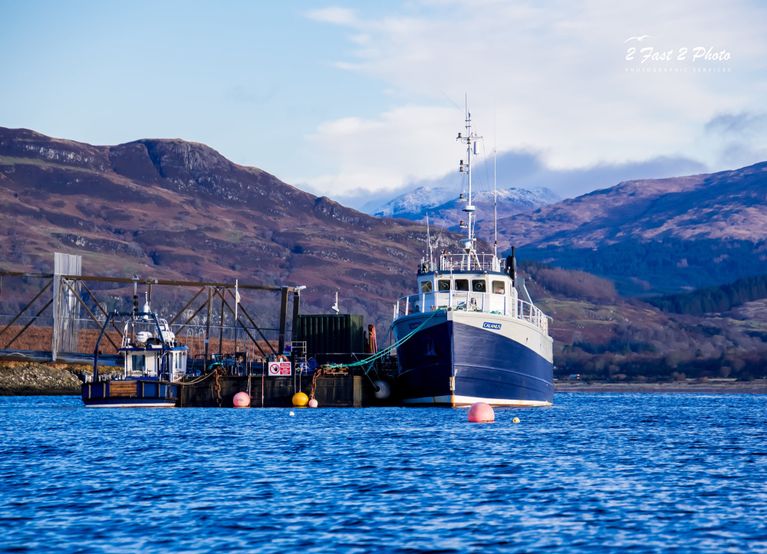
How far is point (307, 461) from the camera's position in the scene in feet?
147

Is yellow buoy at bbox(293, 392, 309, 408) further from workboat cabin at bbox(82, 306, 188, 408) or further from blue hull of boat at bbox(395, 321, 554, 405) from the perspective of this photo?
workboat cabin at bbox(82, 306, 188, 408)

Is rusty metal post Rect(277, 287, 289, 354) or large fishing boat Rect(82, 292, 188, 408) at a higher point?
rusty metal post Rect(277, 287, 289, 354)

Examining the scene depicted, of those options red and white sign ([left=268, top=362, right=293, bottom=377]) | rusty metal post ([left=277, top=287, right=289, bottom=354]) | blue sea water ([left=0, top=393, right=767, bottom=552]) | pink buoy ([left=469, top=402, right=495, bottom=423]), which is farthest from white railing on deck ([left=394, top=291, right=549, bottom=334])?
rusty metal post ([left=277, top=287, right=289, bottom=354])

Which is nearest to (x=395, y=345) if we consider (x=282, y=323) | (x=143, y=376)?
(x=143, y=376)

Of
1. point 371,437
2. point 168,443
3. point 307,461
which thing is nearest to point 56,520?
point 307,461

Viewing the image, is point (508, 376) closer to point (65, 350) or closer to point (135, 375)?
point (135, 375)

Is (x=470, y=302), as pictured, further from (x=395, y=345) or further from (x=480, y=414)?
(x=480, y=414)

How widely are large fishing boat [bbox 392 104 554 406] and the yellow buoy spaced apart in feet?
23.4

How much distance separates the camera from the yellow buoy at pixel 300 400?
84750mm

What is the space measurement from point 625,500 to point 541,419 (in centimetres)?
4007

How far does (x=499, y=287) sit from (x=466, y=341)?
788 cm

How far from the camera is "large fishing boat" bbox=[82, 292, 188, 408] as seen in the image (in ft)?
282

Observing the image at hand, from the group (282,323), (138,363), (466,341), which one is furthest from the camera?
(282,323)

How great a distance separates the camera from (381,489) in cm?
3625
